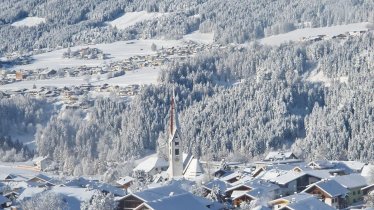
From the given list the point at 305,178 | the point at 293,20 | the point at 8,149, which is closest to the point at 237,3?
the point at 293,20

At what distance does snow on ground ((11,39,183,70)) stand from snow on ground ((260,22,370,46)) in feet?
65.8

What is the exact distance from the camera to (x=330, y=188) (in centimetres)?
6475

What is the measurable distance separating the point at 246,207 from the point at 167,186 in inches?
189

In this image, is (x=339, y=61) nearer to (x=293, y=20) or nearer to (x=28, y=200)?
(x=293, y=20)

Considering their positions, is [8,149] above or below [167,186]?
below

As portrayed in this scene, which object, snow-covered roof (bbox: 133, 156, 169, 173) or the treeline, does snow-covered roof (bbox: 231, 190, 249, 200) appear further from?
the treeline

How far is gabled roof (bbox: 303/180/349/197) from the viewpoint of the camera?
6425cm

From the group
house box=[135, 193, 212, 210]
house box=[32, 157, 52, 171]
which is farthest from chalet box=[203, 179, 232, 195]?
house box=[32, 157, 52, 171]

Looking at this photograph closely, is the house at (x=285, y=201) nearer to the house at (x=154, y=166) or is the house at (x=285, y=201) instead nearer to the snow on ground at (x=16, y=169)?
the house at (x=154, y=166)

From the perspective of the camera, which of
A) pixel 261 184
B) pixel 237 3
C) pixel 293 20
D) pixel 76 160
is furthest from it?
pixel 237 3

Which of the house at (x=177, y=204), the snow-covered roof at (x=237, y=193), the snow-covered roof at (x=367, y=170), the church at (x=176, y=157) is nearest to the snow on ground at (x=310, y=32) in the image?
the church at (x=176, y=157)

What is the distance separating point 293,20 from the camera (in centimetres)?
16725

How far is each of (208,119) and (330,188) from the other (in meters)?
45.4

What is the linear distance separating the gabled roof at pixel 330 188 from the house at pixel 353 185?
0.70 m
